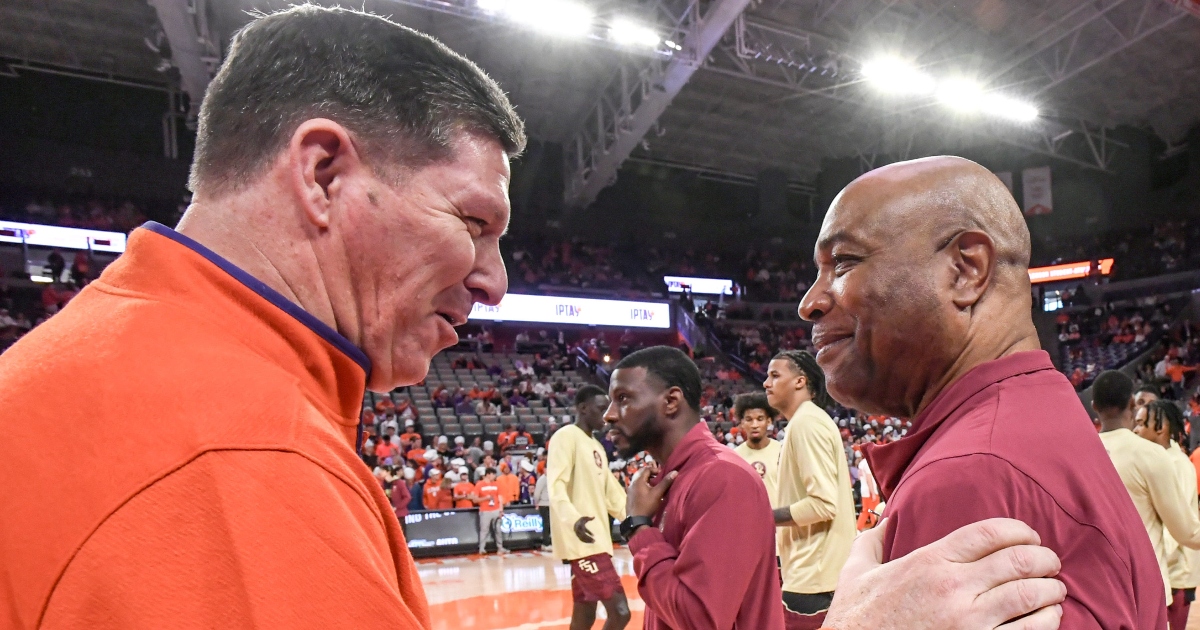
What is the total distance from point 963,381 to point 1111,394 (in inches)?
163

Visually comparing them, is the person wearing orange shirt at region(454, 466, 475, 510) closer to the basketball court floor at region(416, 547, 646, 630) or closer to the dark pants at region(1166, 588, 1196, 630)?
the basketball court floor at region(416, 547, 646, 630)

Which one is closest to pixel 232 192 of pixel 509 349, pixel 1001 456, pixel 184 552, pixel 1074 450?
pixel 184 552

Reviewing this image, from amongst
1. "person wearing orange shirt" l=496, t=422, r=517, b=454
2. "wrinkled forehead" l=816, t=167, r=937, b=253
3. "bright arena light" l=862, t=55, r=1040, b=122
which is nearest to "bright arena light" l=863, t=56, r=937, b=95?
"bright arena light" l=862, t=55, r=1040, b=122

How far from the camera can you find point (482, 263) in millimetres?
1104

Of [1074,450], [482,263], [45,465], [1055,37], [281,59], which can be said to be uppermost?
[1055,37]

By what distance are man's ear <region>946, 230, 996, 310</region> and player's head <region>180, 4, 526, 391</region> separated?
0.77 m

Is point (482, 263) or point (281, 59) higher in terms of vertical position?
point (281, 59)

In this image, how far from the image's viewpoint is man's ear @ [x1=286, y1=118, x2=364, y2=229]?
914mm

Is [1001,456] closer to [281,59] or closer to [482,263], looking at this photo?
[482,263]

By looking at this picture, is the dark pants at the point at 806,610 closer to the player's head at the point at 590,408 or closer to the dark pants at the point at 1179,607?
the player's head at the point at 590,408

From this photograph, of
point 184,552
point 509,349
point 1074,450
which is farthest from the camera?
point 509,349

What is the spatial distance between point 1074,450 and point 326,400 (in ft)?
3.15

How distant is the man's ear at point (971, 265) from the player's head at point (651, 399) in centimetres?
199

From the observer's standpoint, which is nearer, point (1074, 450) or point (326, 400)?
point (326, 400)
